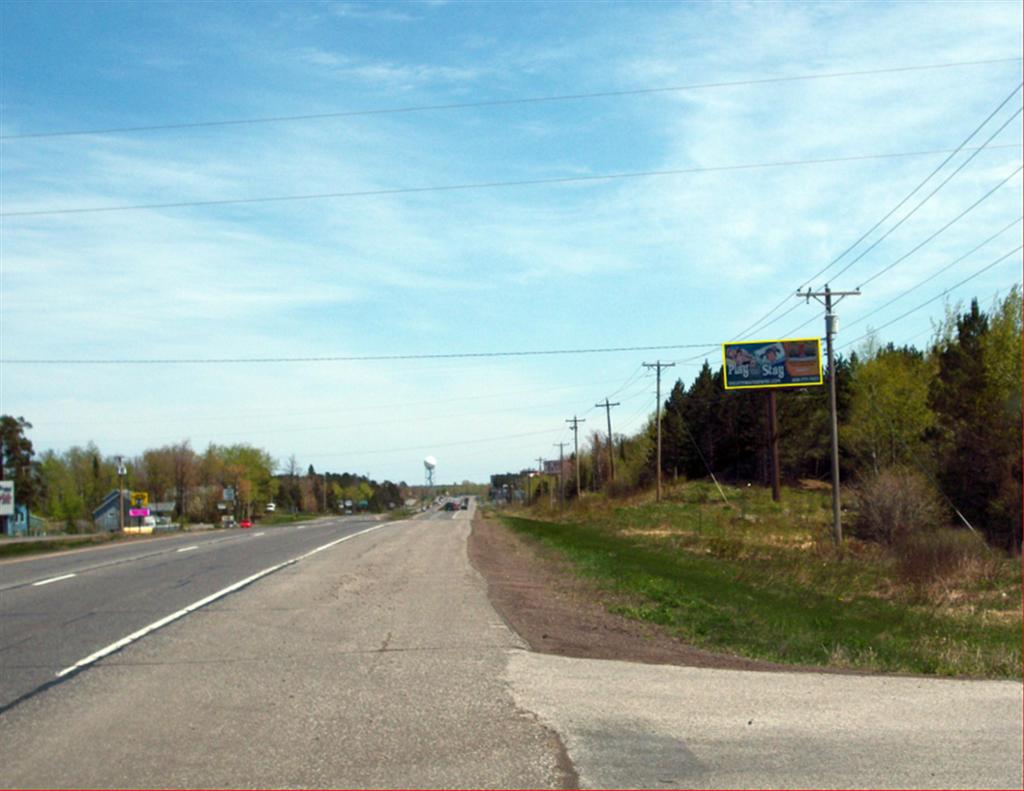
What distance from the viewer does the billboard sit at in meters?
61.4

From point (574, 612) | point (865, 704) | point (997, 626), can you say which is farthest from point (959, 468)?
point (865, 704)

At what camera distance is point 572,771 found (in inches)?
279

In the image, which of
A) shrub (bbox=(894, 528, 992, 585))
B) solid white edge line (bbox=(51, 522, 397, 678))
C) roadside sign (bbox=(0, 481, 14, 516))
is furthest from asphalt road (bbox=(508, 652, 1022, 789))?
roadside sign (bbox=(0, 481, 14, 516))

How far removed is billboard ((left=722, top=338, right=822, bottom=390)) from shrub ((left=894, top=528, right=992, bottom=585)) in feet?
94.5

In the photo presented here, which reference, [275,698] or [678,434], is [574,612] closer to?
[275,698]

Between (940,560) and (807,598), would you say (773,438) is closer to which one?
(940,560)

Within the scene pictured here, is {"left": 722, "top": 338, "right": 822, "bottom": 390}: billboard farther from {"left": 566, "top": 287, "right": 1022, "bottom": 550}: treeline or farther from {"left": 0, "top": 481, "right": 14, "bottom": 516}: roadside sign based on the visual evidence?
{"left": 0, "top": 481, "right": 14, "bottom": 516}: roadside sign

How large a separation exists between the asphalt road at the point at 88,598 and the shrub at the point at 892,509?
81.6 ft

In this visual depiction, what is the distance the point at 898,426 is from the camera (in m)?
69.0

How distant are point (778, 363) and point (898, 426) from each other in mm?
12768

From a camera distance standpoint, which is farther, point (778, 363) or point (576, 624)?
point (778, 363)

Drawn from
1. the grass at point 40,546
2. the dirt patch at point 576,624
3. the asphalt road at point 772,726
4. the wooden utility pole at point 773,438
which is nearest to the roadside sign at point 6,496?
the grass at point 40,546

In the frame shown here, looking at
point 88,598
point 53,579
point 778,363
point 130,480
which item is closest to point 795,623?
point 88,598

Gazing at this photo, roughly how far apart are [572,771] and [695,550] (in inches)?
1505
